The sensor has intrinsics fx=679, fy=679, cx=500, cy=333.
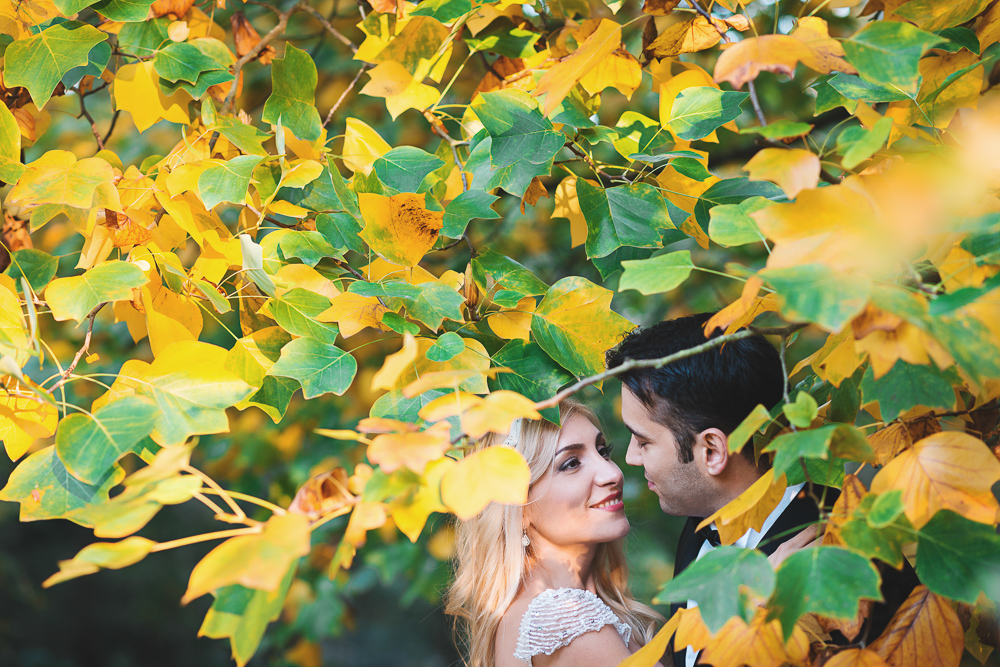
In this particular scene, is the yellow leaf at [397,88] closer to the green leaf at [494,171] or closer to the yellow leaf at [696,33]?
the green leaf at [494,171]

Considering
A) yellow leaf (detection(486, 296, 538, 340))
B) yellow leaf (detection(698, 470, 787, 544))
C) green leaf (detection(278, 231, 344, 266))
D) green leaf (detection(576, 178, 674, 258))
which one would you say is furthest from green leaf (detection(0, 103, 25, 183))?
yellow leaf (detection(698, 470, 787, 544))

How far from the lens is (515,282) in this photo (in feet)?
3.72

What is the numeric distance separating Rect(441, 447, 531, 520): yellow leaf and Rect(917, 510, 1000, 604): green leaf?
0.42 m

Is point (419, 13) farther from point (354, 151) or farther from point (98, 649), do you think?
point (98, 649)

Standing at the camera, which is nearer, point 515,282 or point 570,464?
point 515,282

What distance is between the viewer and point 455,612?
222 cm

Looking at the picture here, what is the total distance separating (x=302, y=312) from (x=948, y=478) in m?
0.86

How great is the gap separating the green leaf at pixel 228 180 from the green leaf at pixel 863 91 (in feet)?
2.89

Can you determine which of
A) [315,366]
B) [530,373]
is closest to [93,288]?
[315,366]

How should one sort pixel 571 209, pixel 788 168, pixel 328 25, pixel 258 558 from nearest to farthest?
pixel 258 558 < pixel 788 168 < pixel 571 209 < pixel 328 25

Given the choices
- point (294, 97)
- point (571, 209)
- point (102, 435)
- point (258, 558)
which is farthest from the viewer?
point (571, 209)

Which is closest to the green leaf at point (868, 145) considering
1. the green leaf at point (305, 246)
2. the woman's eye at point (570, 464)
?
the green leaf at point (305, 246)

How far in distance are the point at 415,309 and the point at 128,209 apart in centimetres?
52

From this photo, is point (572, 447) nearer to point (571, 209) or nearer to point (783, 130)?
point (571, 209)
